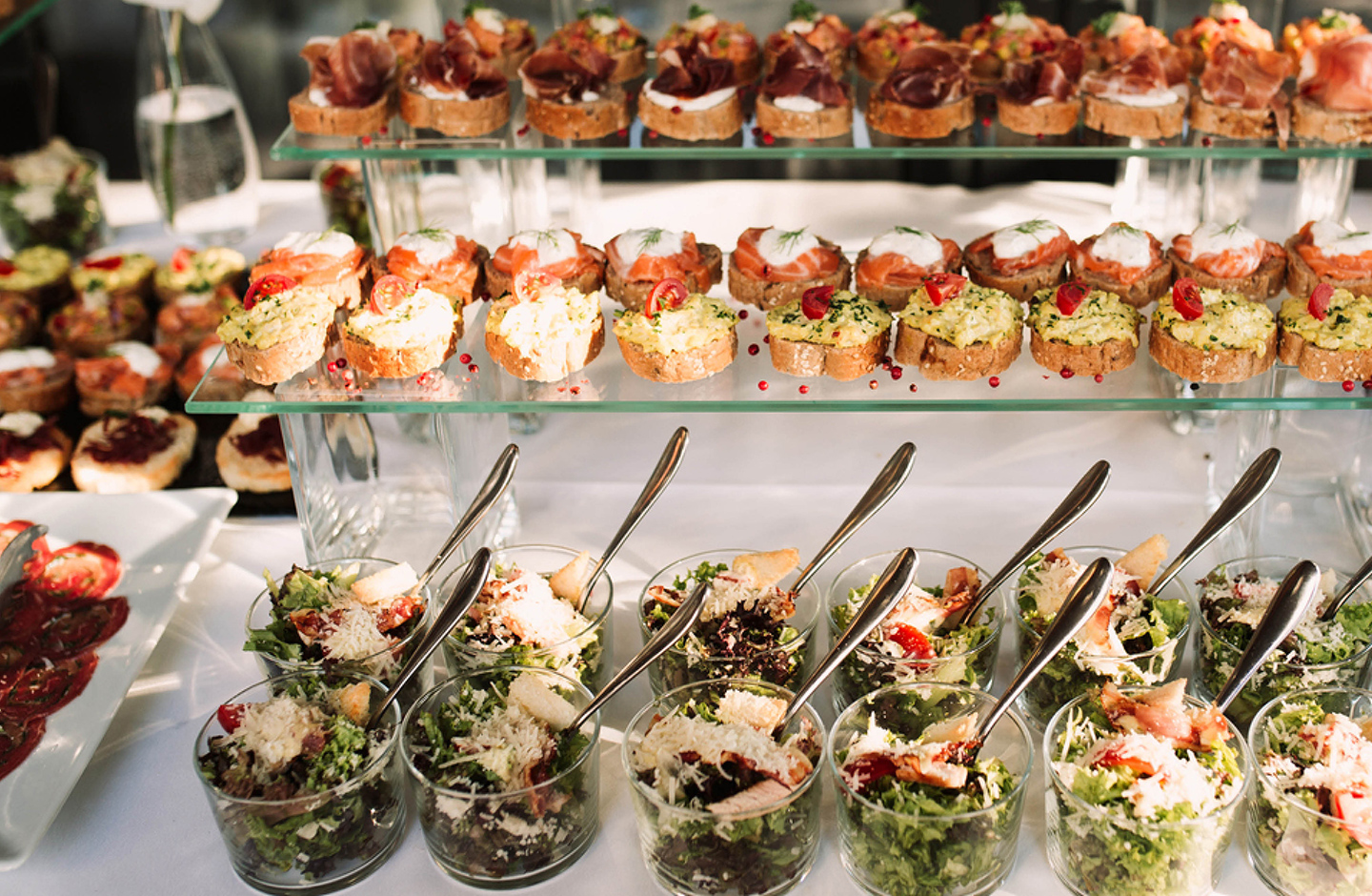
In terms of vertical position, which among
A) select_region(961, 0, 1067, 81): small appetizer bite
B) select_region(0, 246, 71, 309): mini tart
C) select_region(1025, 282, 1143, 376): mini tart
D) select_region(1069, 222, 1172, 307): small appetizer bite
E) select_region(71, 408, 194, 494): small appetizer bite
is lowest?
select_region(71, 408, 194, 494): small appetizer bite

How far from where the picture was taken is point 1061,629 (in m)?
1.63

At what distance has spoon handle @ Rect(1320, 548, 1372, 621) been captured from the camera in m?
1.79

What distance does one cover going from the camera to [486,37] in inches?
117

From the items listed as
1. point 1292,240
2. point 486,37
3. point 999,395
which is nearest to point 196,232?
point 486,37

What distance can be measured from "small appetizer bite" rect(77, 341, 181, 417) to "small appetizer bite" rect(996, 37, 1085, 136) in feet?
7.27

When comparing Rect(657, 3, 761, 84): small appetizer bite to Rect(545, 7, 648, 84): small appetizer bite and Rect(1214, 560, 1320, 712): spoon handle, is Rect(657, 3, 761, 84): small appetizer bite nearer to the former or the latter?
Rect(545, 7, 648, 84): small appetizer bite

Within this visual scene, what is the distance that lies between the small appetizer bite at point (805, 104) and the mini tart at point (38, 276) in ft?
7.77

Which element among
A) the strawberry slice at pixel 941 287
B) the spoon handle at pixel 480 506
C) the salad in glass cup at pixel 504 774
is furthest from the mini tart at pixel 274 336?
the strawberry slice at pixel 941 287

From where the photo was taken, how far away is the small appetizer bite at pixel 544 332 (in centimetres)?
198

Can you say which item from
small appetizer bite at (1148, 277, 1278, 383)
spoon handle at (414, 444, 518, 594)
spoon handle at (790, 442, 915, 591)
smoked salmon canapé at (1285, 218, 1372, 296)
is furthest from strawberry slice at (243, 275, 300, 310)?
smoked salmon canapé at (1285, 218, 1372, 296)

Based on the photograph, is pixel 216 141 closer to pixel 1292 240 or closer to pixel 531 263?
pixel 531 263

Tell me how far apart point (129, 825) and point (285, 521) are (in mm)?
819

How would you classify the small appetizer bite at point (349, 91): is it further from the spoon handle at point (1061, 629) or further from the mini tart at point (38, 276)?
the spoon handle at point (1061, 629)

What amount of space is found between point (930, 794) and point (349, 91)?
5.84 feet
